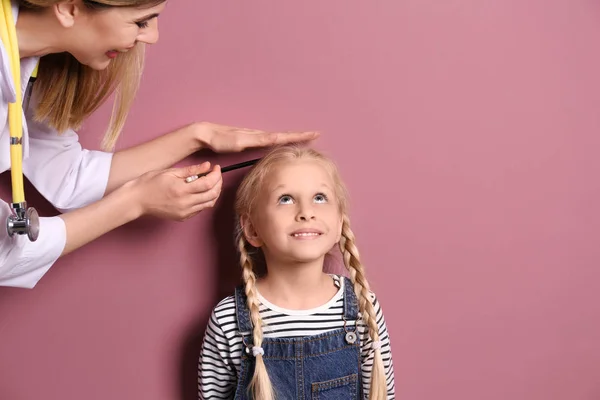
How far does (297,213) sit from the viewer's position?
133cm

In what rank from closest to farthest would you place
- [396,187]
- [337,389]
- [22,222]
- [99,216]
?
[22,222], [99,216], [337,389], [396,187]

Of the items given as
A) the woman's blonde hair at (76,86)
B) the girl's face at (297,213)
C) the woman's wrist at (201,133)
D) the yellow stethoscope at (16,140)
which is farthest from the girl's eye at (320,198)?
the yellow stethoscope at (16,140)

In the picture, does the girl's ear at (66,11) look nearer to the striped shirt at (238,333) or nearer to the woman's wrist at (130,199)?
the woman's wrist at (130,199)

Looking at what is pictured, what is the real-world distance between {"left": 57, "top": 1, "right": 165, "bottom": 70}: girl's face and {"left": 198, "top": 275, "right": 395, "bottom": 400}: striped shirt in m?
0.50

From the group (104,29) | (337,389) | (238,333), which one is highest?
(104,29)

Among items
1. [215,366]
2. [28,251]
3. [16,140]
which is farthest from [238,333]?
[16,140]

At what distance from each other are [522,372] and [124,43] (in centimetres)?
104

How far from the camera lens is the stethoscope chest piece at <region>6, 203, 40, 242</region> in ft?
3.72

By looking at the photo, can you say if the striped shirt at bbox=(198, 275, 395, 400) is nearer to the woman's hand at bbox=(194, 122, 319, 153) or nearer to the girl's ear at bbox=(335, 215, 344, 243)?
the girl's ear at bbox=(335, 215, 344, 243)

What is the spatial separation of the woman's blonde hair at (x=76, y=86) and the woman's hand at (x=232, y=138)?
0.48ft

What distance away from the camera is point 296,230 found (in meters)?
1.33

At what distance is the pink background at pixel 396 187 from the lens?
4.75ft

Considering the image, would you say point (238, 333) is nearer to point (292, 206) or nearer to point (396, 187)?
point (292, 206)

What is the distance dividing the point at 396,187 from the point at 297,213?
0.88 feet
